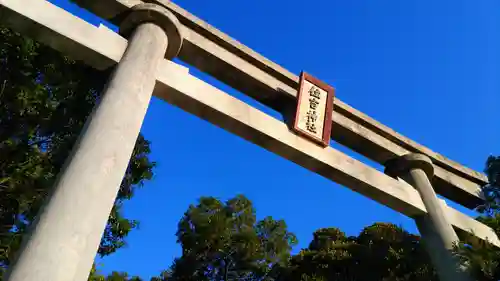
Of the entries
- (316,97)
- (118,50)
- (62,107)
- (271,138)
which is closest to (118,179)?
(118,50)

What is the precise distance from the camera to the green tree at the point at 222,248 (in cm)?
1809

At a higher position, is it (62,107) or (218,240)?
(218,240)

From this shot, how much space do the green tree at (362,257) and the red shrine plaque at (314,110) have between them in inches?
321

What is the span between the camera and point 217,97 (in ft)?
15.5

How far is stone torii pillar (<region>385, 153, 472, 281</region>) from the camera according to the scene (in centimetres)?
504

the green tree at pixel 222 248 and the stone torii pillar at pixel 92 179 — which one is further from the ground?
the green tree at pixel 222 248

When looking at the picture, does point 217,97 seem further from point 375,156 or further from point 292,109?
point 375,156

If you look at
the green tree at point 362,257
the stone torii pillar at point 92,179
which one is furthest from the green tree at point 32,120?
the green tree at point 362,257

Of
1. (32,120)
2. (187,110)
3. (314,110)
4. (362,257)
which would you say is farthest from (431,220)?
(362,257)

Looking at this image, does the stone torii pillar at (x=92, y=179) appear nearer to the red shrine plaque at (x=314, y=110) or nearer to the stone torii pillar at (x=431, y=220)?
the red shrine plaque at (x=314, y=110)

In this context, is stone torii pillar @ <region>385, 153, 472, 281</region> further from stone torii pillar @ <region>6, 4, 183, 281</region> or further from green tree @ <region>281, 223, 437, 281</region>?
green tree @ <region>281, 223, 437, 281</region>

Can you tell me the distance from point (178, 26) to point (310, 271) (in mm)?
12790

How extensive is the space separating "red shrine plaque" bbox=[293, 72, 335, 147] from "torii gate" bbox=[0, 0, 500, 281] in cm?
4

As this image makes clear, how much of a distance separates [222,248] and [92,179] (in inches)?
621
